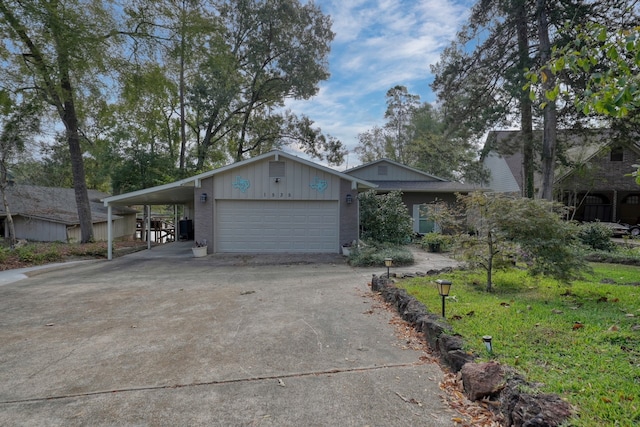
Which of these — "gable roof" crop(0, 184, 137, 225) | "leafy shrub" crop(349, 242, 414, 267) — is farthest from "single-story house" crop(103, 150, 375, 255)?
"gable roof" crop(0, 184, 137, 225)

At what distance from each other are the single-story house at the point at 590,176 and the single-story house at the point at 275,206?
8.00 meters

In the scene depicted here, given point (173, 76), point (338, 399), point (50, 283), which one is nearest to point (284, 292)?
point (338, 399)

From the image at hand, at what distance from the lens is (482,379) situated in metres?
2.63

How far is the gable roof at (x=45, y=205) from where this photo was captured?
17.6 meters

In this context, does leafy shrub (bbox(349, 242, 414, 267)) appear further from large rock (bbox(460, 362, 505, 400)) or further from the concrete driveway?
large rock (bbox(460, 362, 505, 400))

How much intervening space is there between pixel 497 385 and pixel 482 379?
0.11 metres

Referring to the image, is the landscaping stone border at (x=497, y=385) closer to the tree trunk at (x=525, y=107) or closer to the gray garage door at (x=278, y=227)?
the gray garage door at (x=278, y=227)

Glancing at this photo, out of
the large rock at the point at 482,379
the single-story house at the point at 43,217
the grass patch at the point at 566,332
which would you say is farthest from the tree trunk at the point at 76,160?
the large rock at the point at 482,379

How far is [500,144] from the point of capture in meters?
14.2

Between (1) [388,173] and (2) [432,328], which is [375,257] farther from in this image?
(1) [388,173]

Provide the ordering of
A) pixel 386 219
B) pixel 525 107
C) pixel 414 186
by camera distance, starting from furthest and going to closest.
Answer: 1. pixel 414 186
2. pixel 525 107
3. pixel 386 219

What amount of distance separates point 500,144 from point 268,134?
14.7 meters

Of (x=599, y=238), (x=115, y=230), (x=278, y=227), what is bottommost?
(x=115, y=230)

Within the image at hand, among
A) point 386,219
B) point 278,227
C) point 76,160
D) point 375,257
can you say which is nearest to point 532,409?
point 375,257
